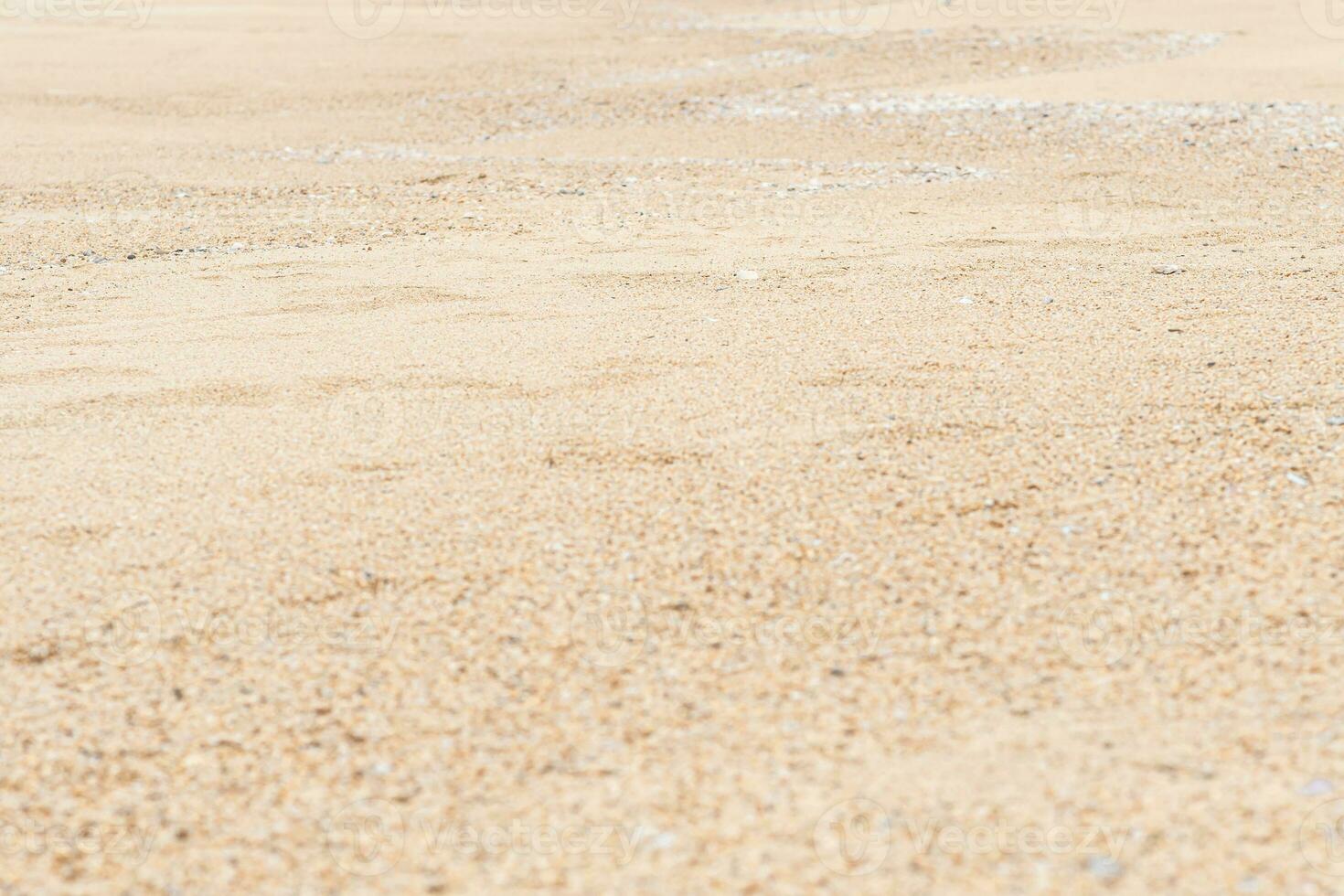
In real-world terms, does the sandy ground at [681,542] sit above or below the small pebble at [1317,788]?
above

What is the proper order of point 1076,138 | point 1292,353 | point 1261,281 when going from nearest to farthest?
point 1292,353, point 1261,281, point 1076,138

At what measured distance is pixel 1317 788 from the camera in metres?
2.43

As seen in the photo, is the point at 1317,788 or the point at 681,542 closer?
the point at 1317,788

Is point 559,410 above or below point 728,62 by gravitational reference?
below

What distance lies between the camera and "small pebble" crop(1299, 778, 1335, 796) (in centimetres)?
241

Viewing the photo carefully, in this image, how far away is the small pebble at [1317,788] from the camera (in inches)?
95.0

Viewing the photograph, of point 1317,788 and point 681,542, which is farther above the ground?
point 681,542

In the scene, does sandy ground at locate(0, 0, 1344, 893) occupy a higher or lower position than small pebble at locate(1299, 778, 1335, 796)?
higher

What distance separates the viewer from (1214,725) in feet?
8.64

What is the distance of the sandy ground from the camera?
2432 mm

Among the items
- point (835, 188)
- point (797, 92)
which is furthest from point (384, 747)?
point (797, 92)

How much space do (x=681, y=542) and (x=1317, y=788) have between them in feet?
5.28

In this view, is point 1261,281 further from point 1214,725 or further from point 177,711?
point 177,711

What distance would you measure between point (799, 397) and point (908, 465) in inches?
25.5
